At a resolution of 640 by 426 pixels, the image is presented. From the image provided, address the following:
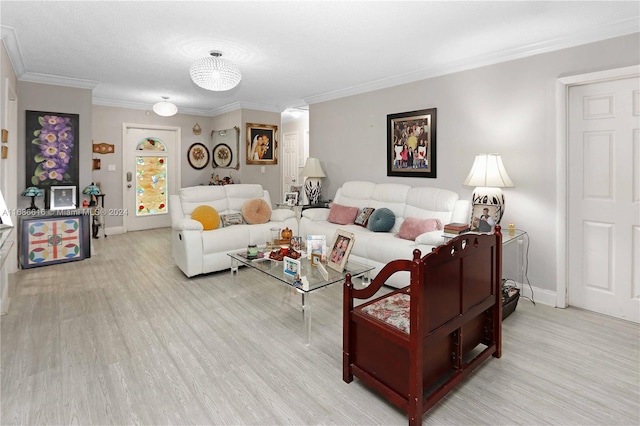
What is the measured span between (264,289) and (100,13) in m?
2.71

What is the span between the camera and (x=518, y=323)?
9.77 feet

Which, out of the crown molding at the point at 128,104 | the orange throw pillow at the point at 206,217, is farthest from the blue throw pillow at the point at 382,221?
the crown molding at the point at 128,104

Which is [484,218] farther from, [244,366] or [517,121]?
[244,366]

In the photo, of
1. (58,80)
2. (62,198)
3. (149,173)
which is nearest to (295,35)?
(58,80)

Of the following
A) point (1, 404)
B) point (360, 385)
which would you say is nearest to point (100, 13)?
point (1, 404)

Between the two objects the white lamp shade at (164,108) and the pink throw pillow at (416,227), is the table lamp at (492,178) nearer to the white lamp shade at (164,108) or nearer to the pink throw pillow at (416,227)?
the pink throw pillow at (416,227)

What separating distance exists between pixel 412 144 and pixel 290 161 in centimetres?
423

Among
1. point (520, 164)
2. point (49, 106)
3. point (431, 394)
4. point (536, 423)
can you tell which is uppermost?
point (49, 106)

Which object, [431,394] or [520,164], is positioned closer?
[431,394]

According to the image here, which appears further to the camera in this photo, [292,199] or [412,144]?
[292,199]

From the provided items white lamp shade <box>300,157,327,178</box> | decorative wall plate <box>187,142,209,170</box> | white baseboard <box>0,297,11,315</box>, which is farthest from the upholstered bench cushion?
decorative wall plate <box>187,142,209,170</box>

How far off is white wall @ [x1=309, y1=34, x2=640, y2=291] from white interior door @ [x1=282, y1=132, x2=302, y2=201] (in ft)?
11.9

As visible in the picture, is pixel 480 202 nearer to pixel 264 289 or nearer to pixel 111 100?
pixel 264 289

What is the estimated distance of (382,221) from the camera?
14.0 feet
